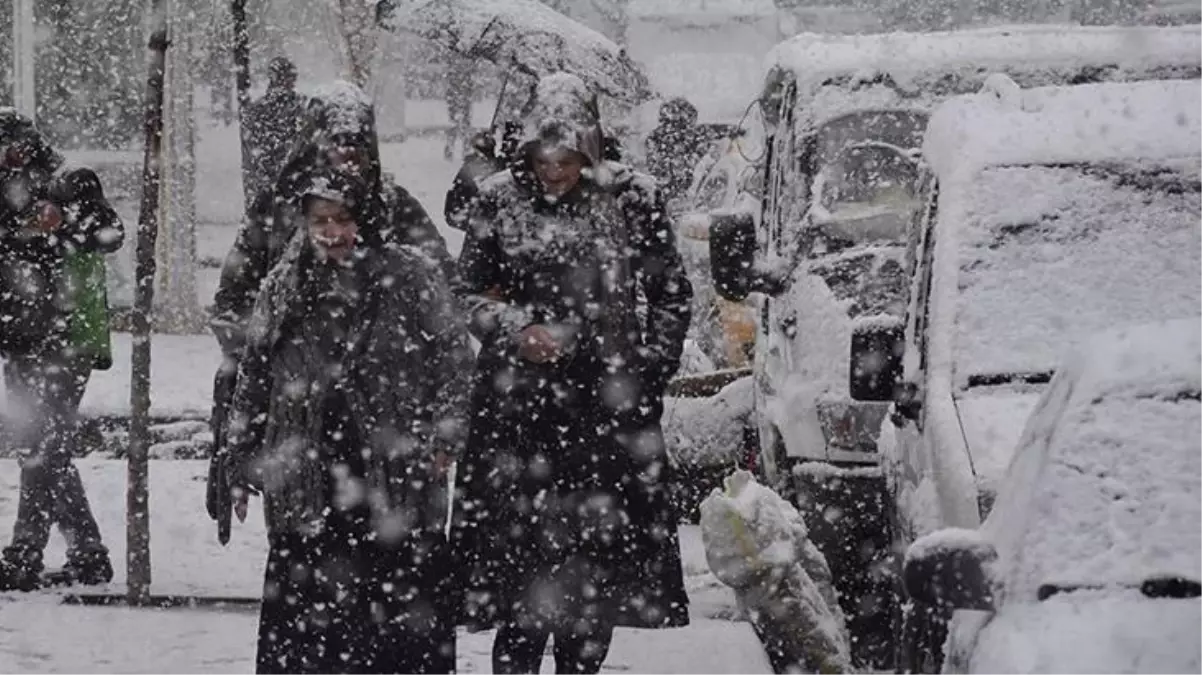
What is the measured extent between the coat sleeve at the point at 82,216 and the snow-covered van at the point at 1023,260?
320 centimetres

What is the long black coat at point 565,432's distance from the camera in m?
5.98

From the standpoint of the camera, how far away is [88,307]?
26.2 ft

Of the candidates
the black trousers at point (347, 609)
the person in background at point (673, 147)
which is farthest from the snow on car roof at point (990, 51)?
the person in background at point (673, 147)

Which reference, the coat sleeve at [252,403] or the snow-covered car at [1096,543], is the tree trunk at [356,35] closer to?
the coat sleeve at [252,403]

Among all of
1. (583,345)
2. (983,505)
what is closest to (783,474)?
(583,345)

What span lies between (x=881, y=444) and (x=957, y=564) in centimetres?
284

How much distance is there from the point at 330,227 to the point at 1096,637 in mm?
2617

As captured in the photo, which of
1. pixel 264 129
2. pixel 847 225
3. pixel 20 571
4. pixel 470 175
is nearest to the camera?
pixel 20 571

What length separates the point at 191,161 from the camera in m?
15.9

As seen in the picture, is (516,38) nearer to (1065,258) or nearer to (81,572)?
(81,572)

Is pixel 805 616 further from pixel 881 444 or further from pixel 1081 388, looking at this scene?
pixel 1081 388

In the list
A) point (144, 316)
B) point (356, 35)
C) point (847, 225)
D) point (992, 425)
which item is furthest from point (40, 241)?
point (356, 35)

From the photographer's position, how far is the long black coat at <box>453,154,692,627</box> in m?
5.98

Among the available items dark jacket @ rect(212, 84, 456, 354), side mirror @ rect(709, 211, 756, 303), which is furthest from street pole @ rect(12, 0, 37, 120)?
dark jacket @ rect(212, 84, 456, 354)
